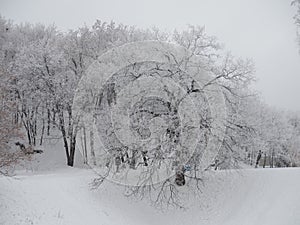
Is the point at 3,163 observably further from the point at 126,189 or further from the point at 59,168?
the point at 59,168

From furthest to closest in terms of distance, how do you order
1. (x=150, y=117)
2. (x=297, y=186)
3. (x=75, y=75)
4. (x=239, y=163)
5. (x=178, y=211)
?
(x=75, y=75)
(x=239, y=163)
(x=150, y=117)
(x=178, y=211)
(x=297, y=186)

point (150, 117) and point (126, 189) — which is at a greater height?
point (150, 117)

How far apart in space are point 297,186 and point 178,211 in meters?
5.28

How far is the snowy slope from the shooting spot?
466 inches

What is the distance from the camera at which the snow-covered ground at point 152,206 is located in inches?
466

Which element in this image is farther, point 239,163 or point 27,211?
point 239,163

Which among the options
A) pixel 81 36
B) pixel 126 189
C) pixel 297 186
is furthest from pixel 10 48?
pixel 297 186

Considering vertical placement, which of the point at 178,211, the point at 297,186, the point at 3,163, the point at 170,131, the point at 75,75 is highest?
the point at 75,75

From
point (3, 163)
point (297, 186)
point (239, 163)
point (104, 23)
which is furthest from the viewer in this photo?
point (104, 23)

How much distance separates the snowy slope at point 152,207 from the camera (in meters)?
11.8

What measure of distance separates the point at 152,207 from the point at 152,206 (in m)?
0.07

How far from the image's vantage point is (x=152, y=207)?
15.3 metres

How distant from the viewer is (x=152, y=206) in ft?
50.4

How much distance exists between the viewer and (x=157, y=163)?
49.4ft
